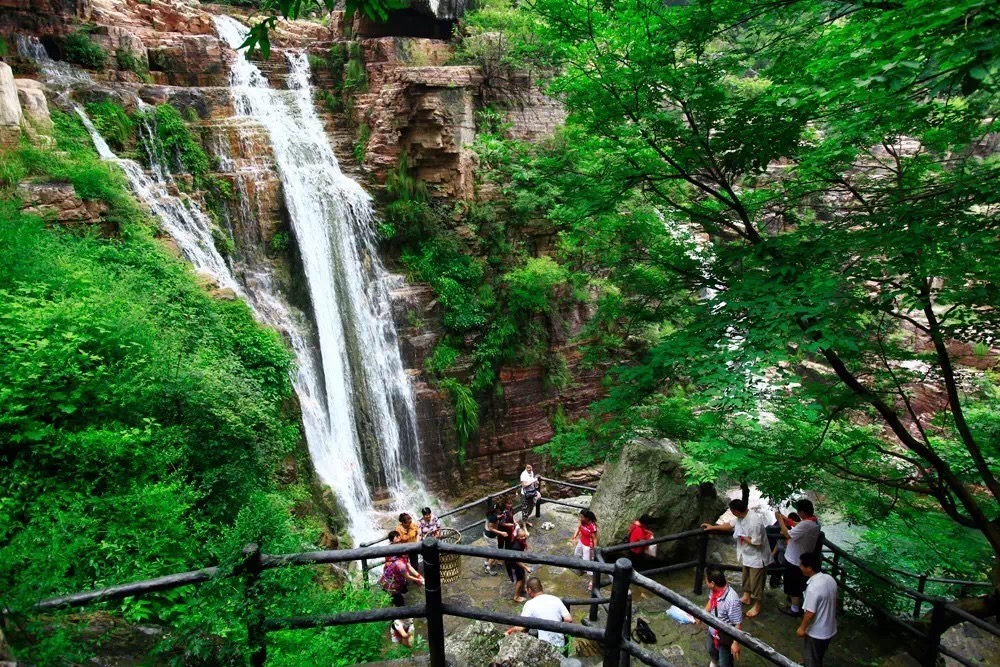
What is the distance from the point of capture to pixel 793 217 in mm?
6164

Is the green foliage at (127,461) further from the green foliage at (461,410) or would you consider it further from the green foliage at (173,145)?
the green foliage at (461,410)

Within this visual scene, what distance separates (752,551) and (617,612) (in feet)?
12.8

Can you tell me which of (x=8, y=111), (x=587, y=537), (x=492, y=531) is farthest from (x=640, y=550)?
(x=8, y=111)

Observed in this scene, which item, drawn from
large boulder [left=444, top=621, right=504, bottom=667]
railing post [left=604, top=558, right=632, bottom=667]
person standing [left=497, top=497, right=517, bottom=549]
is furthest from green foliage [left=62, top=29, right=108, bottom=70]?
railing post [left=604, top=558, right=632, bottom=667]

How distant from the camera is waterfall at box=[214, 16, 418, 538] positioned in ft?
43.4

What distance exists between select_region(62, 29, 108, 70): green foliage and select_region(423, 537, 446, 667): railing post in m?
16.9

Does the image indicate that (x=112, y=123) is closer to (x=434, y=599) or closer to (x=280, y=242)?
(x=280, y=242)

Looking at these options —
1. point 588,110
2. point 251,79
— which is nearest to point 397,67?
point 251,79

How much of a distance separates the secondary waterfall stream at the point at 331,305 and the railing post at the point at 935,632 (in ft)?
33.9

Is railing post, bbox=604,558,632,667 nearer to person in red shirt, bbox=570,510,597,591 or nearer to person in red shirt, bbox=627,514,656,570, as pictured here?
person in red shirt, bbox=627,514,656,570

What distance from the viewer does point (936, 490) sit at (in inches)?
207

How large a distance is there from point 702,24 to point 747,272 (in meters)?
2.25

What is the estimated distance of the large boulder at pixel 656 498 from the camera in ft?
27.0

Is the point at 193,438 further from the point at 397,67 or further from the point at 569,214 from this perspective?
the point at 397,67
